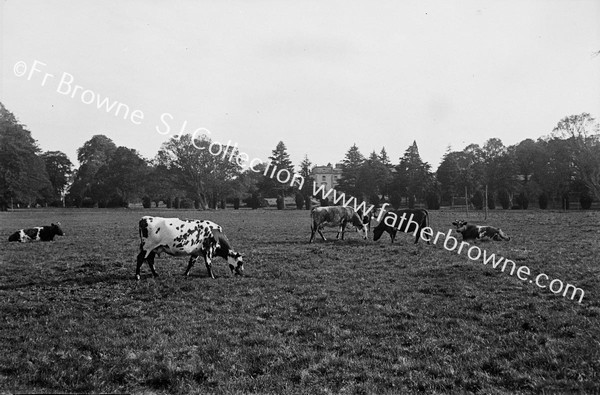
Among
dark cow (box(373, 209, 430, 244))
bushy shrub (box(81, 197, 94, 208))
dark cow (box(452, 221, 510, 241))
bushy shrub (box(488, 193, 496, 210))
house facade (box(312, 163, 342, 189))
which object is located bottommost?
dark cow (box(452, 221, 510, 241))

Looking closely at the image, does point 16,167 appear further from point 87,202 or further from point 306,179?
point 306,179

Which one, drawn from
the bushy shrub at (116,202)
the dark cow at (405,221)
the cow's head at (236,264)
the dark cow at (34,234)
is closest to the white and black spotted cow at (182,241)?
the cow's head at (236,264)

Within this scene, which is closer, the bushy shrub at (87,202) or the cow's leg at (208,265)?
the cow's leg at (208,265)

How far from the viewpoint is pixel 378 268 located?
13117 millimetres

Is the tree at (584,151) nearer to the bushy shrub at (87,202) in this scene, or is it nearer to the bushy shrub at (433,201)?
the bushy shrub at (433,201)

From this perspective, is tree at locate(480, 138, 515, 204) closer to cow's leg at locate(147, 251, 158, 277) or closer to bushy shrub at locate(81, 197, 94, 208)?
cow's leg at locate(147, 251, 158, 277)

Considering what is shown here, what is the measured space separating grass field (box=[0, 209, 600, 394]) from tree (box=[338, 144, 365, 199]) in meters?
69.8

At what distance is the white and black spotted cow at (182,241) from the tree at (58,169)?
90634mm

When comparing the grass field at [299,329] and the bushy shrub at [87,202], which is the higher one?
the bushy shrub at [87,202]

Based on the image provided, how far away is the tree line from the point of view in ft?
193

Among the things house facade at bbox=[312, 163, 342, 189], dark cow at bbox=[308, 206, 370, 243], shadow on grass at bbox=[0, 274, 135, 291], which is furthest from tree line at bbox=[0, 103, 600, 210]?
shadow on grass at bbox=[0, 274, 135, 291]

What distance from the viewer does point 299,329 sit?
716 centimetres

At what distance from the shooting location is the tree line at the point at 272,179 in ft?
193

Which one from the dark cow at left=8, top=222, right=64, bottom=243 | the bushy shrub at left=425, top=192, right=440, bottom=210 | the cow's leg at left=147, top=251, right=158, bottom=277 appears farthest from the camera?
the bushy shrub at left=425, top=192, right=440, bottom=210
